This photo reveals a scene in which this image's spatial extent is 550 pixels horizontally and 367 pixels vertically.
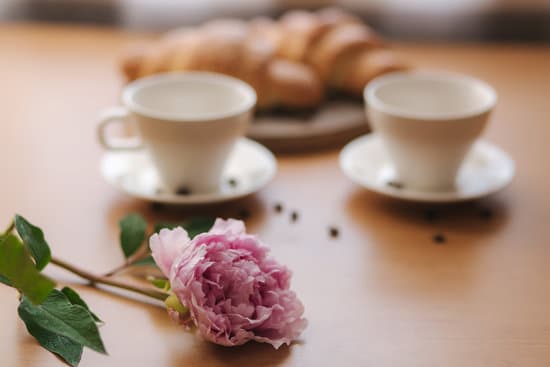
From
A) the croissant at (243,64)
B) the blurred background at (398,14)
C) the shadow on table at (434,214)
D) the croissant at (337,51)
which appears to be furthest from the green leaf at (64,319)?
the blurred background at (398,14)

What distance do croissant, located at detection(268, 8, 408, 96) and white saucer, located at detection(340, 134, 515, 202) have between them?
19 cm

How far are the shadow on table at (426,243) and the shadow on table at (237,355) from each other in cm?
15

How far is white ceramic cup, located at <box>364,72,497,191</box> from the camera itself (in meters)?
0.93

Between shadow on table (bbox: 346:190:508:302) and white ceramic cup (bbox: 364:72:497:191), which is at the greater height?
white ceramic cup (bbox: 364:72:497:191)

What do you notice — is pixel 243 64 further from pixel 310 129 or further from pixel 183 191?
pixel 183 191

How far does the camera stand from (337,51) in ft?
4.25

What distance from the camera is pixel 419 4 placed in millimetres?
1675

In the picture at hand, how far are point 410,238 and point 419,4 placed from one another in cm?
89

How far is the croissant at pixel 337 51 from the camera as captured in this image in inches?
50.8

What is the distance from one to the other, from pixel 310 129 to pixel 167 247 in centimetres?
51

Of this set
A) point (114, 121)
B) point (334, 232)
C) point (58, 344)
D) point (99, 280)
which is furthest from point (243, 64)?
point (58, 344)

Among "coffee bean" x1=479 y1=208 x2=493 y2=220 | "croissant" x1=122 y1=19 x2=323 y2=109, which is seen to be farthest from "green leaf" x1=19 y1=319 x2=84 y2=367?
"croissant" x1=122 y1=19 x2=323 y2=109

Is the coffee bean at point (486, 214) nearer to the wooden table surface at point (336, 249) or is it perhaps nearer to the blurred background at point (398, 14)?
the wooden table surface at point (336, 249)

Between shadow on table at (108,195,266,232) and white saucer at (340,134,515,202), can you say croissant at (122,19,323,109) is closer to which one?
white saucer at (340,134,515,202)
